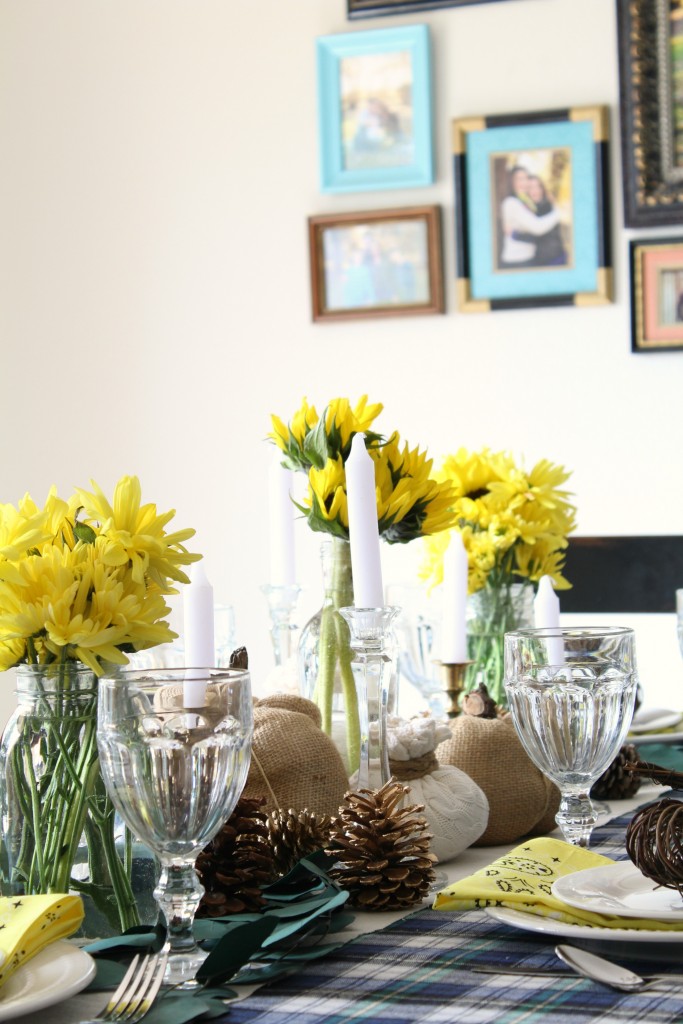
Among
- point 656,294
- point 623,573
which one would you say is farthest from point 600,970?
point 656,294

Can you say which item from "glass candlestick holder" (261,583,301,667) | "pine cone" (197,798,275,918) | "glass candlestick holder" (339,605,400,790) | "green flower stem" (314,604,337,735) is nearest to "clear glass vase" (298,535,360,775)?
"green flower stem" (314,604,337,735)

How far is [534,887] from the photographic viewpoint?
717mm

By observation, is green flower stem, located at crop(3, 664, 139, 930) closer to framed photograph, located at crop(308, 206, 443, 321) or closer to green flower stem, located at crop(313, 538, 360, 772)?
green flower stem, located at crop(313, 538, 360, 772)

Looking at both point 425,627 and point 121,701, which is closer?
point 121,701

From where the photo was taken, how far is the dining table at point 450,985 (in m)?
0.57

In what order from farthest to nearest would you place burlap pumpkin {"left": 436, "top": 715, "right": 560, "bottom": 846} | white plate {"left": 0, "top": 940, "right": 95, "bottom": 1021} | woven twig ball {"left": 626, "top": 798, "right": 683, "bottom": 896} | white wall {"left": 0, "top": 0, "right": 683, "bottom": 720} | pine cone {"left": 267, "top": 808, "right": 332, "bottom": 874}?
white wall {"left": 0, "top": 0, "right": 683, "bottom": 720} < burlap pumpkin {"left": 436, "top": 715, "right": 560, "bottom": 846} < pine cone {"left": 267, "top": 808, "right": 332, "bottom": 874} < woven twig ball {"left": 626, "top": 798, "right": 683, "bottom": 896} < white plate {"left": 0, "top": 940, "right": 95, "bottom": 1021}

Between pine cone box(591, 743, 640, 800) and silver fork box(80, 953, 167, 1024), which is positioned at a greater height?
silver fork box(80, 953, 167, 1024)

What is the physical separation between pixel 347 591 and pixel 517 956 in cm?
40

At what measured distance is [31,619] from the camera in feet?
2.31

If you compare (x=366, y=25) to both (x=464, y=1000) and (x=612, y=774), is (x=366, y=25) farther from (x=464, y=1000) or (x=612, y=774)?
(x=464, y=1000)

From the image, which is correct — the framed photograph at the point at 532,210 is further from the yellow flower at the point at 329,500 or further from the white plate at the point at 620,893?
the white plate at the point at 620,893

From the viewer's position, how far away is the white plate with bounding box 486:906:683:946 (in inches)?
24.4

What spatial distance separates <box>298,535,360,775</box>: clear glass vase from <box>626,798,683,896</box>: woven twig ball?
1.02 ft

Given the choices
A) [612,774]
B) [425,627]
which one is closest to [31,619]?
[612,774]
